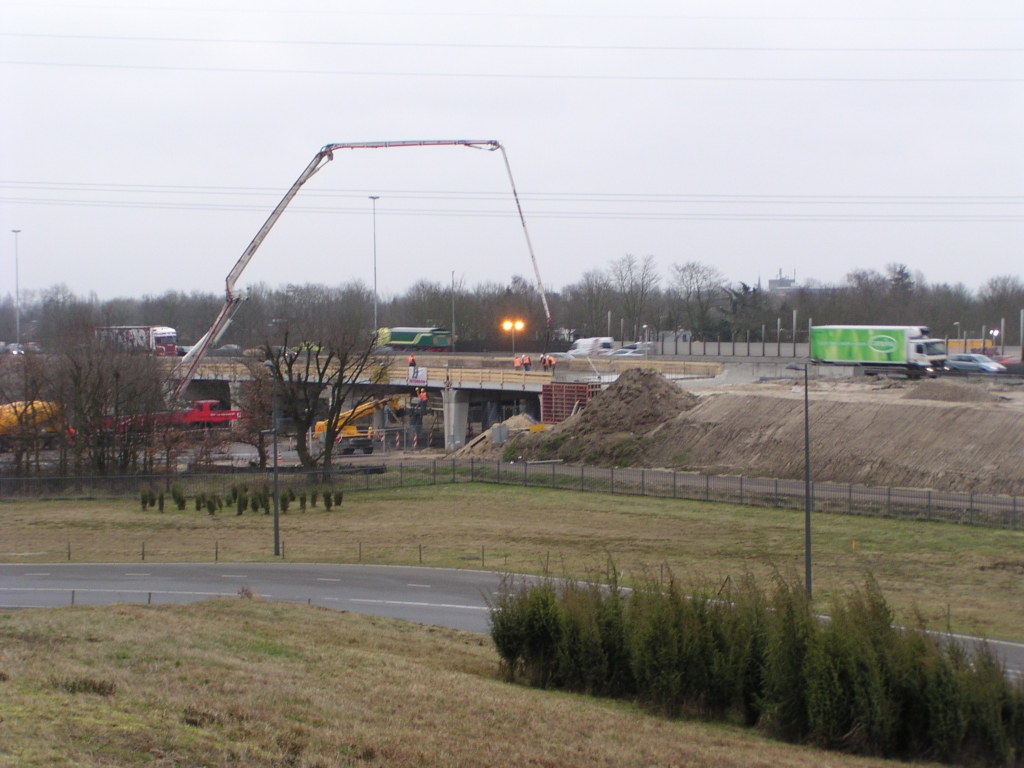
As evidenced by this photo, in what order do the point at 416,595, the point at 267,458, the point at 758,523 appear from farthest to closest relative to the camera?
the point at 267,458 → the point at 758,523 → the point at 416,595

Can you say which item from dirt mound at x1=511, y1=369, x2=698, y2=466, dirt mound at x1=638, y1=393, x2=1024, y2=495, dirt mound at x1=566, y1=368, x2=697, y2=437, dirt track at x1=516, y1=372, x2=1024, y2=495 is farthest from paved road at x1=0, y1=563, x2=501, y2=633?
dirt mound at x1=566, y1=368, x2=697, y2=437

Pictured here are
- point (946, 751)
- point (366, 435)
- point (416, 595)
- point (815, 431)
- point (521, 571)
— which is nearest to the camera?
point (946, 751)

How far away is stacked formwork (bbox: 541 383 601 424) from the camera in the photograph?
61969mm

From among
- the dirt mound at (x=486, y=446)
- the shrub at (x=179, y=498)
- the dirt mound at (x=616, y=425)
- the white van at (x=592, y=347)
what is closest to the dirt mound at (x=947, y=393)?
the dirt mound at (x=616, y=425)

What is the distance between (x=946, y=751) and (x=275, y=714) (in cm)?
921

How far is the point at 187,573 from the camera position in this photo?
27.8 metres

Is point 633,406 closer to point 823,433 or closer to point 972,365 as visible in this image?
point 823,433

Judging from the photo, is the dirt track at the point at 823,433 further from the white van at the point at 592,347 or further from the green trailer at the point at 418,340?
the green trailer at the point at 418,340

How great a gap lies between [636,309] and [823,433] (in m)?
82.7

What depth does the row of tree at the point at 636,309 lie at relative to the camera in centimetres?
10250

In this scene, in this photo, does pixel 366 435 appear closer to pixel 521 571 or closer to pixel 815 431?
pixel 815 431

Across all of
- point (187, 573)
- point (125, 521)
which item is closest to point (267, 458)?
point (125, 521)

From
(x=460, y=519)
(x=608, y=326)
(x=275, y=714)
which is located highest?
(x=608, y=326)

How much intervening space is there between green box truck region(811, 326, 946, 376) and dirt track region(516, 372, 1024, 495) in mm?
5883
